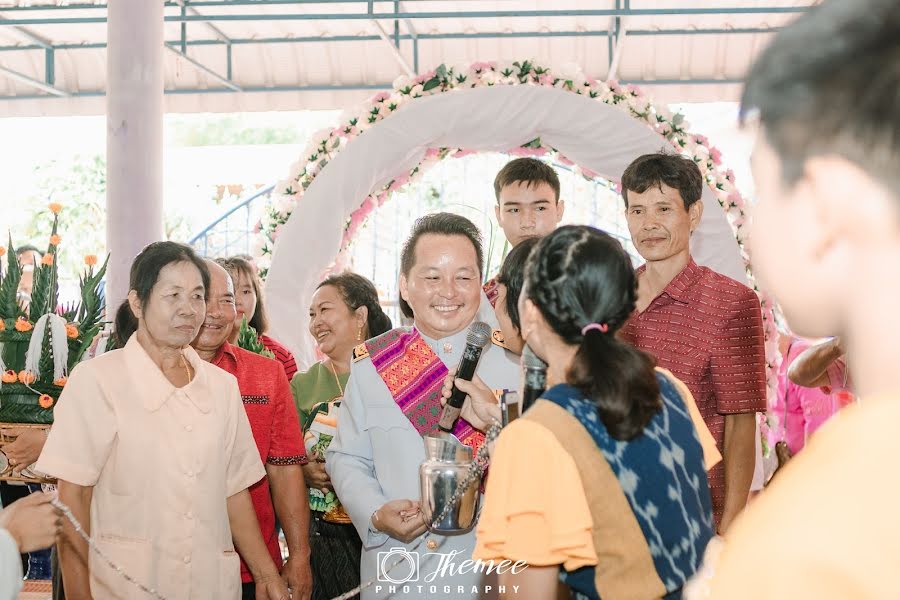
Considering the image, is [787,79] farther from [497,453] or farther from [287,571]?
[287,571]

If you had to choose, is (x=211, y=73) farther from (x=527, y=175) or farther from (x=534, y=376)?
(x=534, y=376)

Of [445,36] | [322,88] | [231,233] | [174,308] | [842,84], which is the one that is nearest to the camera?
[842,84]

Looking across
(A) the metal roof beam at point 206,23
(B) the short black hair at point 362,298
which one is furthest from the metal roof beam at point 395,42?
(B) the short black hair at point 362,298

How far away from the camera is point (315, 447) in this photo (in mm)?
3172

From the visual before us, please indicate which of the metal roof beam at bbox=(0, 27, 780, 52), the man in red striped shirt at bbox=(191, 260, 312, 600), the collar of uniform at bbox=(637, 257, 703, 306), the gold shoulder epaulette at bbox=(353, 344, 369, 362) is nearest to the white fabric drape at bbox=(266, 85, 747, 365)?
the man in red striped shirt at bbox=(191, 260, 312, 600)

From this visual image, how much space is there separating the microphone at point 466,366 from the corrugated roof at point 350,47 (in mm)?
8089

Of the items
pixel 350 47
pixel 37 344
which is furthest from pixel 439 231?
pixel 350 47

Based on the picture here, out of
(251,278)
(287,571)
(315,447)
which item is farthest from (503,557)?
(251,278)

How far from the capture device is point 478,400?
2.14m

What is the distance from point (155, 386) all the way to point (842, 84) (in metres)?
2.18

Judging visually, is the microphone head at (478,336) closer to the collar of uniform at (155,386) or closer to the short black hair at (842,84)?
the collar of uniform at (155,386)

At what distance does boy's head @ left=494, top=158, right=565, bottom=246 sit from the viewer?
350 centimetres

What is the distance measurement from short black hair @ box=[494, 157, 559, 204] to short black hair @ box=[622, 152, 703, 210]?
0.68 metres

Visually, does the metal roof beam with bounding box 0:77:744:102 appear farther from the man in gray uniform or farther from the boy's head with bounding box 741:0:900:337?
the boy's head with bounding box 741:0:900:337
